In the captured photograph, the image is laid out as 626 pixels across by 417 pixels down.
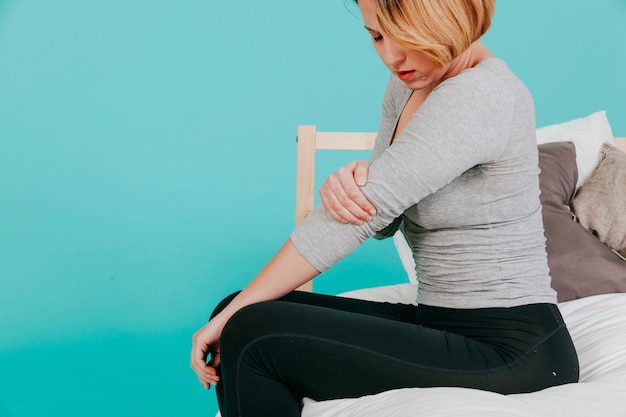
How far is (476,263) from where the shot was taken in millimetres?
980

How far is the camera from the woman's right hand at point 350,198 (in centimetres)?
94

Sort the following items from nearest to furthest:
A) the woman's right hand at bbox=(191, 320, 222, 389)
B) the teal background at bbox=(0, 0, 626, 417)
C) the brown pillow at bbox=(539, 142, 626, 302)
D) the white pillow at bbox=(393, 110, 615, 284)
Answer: the woman's right hand at bbox=(191, 320, 222, 389)
the brown pillow at bbox=(539, 142, 626, 302)
the white pillow at bbox=(393, 110, 615, 284)
the teal background at bbox=(0, 0, 626, 417)

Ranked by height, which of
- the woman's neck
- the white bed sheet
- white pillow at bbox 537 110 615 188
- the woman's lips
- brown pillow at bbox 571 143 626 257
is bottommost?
the white bed sheet

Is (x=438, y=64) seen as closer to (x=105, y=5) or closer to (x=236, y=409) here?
(x=236, y=409)

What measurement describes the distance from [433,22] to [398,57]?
0.29 ft

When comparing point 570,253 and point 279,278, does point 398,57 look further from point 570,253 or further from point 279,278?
point 570,253

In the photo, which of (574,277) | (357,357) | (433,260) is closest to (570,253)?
(574,277)

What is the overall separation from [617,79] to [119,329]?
6.67ft

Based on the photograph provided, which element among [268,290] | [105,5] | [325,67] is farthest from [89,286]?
[268,290]

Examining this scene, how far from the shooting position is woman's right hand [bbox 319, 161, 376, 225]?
935 millimetres

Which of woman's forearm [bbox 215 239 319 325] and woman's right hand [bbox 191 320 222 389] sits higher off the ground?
woman's forearm [bbox 215 239 319 325]

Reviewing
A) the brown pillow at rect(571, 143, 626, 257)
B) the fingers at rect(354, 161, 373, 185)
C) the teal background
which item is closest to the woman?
the fingers at rect(354, 161, 373, 185)

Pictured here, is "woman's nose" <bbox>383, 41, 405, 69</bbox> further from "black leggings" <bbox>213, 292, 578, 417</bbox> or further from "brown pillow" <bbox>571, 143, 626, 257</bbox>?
"brown pillow" <bbox>571, 143, 626, 257</bbox>

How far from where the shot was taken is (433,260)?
1.03 m
